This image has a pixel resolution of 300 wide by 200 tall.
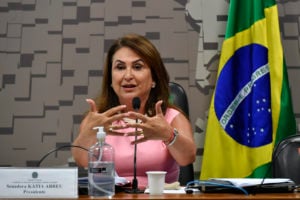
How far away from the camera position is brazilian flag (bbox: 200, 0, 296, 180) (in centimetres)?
247

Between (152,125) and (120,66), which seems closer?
(152,125)

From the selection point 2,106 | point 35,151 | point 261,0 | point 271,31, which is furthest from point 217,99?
point 2,106

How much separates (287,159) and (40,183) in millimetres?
1331

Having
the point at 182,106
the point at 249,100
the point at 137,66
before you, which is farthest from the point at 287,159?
the point at 137,66

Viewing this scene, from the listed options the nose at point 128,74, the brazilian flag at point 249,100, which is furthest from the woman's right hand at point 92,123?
the brazilian flag at point 249,100

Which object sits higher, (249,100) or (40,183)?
(249,100)

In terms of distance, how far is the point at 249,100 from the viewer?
2.58 m

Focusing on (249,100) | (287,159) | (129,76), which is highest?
(129,76)

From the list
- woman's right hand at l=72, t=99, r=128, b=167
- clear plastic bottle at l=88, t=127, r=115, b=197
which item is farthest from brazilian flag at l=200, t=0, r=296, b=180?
clear plastic bottle at l=88, t=127, r=115, b=197

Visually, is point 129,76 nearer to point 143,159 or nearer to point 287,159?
point 143,159

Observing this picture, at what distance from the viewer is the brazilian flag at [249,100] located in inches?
97.1

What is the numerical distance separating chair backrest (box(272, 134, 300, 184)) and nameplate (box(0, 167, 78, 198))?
1216 mm

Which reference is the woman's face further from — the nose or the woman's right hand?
the woman's right hand

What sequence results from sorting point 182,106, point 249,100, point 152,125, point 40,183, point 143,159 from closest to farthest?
point 40,183
point 152,125
point 143,159
point 182,106
point 249,100
